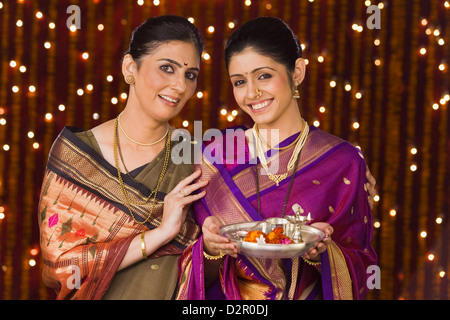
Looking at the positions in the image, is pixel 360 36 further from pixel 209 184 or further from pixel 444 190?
pixel 209 184

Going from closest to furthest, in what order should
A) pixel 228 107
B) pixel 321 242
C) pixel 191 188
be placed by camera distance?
pixel 321 242 < pixel 191 188 < pixel 228 107

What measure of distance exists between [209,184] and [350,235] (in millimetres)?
501

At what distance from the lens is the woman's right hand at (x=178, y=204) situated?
1.88 meters

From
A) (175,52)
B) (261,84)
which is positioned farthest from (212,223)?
(175,52)

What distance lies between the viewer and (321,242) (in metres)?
1.70

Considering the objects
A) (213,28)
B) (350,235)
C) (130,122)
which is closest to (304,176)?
(350,235)

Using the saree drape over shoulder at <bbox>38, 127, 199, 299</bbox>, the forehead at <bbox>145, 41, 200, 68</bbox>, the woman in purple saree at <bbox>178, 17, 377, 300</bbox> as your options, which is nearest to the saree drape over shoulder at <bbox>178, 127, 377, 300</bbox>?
the woman in purple saree at <bbox>178, 17, 377, 300</bbox>

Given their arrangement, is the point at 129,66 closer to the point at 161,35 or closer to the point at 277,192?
the point at 161,35

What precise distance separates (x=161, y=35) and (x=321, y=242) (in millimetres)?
858

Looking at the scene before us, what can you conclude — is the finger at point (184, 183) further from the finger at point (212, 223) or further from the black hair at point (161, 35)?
the black hair at point (161, 35)

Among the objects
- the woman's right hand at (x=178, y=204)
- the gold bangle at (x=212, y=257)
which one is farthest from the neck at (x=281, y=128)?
the gold bangle at (x=212, y=257)

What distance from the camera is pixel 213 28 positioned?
234 cm

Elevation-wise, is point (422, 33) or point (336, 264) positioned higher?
point (422, 33)

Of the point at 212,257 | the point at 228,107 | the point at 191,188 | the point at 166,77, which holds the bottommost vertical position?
the point at 212,257
